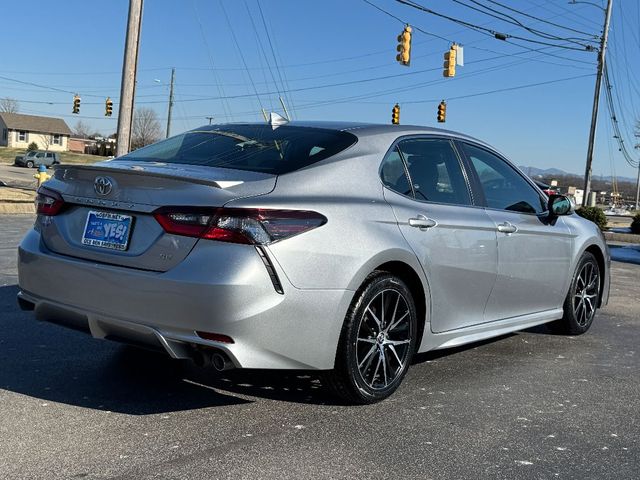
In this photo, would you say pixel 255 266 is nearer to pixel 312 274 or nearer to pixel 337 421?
pixel 312 274

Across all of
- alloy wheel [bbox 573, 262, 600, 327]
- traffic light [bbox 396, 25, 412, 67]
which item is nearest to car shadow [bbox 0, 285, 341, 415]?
alloy wheel [bbox 573, 262, 600, 327]

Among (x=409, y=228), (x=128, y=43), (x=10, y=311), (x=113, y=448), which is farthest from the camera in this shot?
(x=128, y=43)

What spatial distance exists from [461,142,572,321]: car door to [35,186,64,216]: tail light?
2.71 metres

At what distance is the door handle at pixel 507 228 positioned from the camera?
195 inches

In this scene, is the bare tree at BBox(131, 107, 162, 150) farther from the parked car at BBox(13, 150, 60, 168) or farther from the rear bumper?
the rear bumper

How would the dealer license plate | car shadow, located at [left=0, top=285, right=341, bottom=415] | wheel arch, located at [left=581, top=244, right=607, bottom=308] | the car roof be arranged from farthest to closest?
wheel arch, located at [left=581, top=244, right=607, bottom=308] → the car roof → car shadow, located at [left=0, top=285, right=341, bottom=415] → the dealer license plate

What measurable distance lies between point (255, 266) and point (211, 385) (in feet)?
4.01

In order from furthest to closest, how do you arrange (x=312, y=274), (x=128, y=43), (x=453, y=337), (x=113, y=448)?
(x=128, y=43), (x=453, y=337), (x=312, y=274), (x=113, y=448)

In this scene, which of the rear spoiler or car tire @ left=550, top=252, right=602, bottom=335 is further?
car tire @ left=550, top=252, right=602, bottom=335

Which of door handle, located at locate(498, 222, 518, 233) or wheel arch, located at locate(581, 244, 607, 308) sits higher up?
door handle, located at locate(498, 222, 518, 233)

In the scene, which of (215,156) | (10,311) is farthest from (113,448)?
(10,311)

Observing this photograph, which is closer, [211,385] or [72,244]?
[72,244]

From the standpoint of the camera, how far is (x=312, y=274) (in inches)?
140

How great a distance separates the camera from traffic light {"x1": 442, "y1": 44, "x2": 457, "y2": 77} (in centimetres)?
2245
